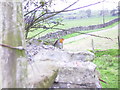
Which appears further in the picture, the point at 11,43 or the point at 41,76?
the point at 41,76

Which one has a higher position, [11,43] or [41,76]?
[11,43]

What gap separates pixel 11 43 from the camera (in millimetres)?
660

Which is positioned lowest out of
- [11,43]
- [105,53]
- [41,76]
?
[105,53]

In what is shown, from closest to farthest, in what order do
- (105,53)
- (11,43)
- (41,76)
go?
1. (11,43)
2. (41,76)
3. (105,53)

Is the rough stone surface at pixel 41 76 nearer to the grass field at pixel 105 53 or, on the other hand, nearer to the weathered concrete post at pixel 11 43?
the weathered concrete post at pixel 11 43

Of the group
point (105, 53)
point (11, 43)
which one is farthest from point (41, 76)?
point (105, 53)

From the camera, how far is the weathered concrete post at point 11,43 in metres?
0.66

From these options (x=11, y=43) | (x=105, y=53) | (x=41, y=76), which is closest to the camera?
(x=11, y=43)

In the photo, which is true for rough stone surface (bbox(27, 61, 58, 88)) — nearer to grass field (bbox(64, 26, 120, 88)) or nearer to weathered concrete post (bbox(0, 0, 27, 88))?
weathered concrete post (bbox(0, 0, 27, 88))

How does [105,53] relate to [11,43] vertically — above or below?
below

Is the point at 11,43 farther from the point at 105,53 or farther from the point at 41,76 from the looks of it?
the point at 105,53

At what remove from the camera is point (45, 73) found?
3.21ft

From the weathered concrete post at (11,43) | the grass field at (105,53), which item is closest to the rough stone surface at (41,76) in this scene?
the weathered concrete post at (11,43)

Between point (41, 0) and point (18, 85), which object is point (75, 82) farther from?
point (41, 0)
